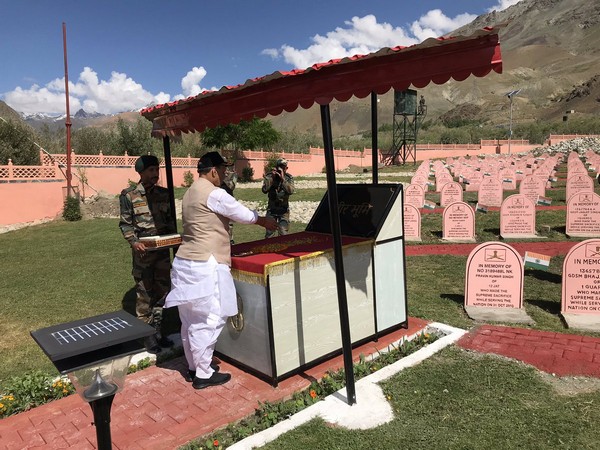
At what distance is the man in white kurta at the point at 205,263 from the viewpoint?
3.16 meters

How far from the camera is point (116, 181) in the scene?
20141mm

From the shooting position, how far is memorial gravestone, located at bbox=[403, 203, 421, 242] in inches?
348

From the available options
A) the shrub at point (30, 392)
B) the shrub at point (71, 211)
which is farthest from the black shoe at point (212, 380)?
the shrub at point (71, 211)

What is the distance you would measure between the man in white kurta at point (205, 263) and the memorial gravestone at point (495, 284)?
286cm

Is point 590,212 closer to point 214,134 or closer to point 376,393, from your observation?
point 376,393

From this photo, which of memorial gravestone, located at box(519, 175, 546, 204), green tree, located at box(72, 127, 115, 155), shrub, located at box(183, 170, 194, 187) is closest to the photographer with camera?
memorial gravestone, located at box(519, 175, 546, 204)

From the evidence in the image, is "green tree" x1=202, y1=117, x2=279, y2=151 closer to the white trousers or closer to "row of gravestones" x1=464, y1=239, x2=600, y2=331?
"row of gravestones" x1=464, y1=239, x2=600, y2=331

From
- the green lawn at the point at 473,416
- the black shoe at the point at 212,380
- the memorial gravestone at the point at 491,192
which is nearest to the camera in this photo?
the green lawn at the point at 473,416

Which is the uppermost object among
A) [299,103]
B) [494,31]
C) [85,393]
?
[494,31]

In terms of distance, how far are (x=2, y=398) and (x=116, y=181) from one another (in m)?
18.3

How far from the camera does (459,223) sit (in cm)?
860

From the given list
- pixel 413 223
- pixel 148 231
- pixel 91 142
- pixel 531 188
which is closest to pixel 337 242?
pixel 148 231

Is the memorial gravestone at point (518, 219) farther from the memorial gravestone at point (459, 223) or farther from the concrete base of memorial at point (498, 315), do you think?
the concrete base of memorial at point (498, 315)

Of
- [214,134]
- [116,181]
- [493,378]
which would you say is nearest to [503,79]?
[214,134]
